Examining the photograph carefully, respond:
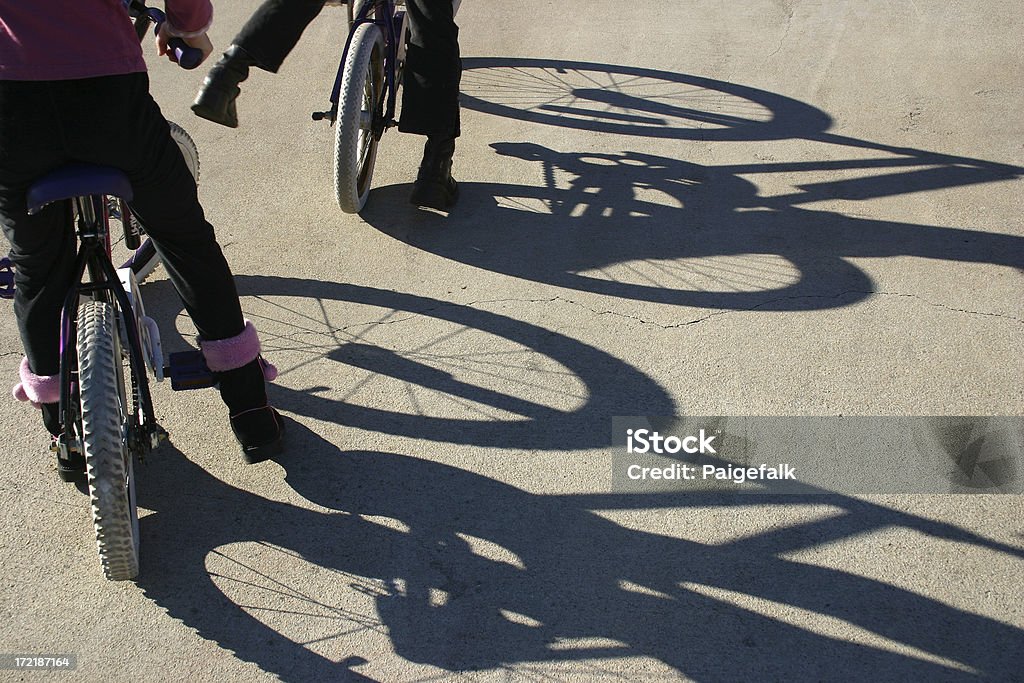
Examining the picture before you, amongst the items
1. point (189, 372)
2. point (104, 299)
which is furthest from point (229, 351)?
point (104, 299)

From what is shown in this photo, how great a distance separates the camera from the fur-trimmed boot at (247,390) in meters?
3.14

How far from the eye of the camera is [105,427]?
2645 millimetres

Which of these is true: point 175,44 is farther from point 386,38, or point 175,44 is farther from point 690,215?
point 690,215

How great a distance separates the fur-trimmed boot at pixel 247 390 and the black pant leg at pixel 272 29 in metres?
1.26

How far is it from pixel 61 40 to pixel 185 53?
39cm

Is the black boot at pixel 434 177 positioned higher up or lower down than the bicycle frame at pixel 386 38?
lower down

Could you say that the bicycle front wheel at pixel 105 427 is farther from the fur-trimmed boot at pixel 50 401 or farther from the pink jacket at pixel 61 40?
the pink jacket at pixel 61 40

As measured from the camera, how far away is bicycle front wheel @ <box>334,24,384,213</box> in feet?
14.5

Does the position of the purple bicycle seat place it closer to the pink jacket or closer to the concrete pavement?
the pink jacket

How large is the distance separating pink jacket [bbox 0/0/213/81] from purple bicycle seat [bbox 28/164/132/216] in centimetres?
24

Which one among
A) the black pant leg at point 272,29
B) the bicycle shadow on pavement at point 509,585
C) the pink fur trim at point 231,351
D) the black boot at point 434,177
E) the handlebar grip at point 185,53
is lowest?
the bicycle shadow on pavement at point 509,585

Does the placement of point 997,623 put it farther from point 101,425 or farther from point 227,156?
point 227,156

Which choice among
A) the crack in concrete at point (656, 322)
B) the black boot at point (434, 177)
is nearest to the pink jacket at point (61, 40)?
the crack in concrete at point (656, 322)

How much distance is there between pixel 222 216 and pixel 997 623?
3640 millimetres
